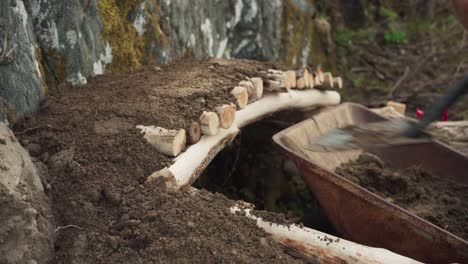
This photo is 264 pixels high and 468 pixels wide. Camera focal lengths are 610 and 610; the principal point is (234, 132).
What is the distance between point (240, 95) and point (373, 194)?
1.17 meters

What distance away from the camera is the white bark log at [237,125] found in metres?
3.18

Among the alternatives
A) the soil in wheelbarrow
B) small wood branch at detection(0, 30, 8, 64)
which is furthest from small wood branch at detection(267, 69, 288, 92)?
small wood branch at detection(0, 30, 8, 64)

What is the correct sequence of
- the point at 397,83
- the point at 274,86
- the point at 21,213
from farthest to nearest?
the point at 397,83 < the point at 274,86 < the point at 21,213

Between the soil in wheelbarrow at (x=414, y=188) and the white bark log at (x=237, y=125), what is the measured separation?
0.67 m

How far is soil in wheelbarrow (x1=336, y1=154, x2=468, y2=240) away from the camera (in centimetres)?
388

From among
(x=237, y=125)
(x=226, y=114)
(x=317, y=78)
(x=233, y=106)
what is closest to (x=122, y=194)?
(x=226, y=114)

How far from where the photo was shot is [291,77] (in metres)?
4.71

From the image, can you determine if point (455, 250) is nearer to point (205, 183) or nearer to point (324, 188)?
point (324, 188)

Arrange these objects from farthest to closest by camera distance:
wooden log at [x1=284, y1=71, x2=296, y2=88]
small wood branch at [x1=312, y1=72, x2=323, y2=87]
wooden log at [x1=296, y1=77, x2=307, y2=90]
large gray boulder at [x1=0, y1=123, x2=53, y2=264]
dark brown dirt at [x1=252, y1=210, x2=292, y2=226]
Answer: small wood branch at [x1=312, y1=72, x2=323, y2=87] → wooden log at [x1=296, y1=77, x2=307, y2=90] → wooden log at [x1=284, y1=71, x2=296, y2=88] → dark brown dirt at [x1=252, y1=210, x2=292, y2=226] → large gray boulder at [x1=0, y1=123, x2=53, y2=264]

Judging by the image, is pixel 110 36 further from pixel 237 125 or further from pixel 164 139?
pixel 164 139

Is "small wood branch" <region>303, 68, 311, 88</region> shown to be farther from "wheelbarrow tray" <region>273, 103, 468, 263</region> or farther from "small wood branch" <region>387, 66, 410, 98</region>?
"small wood branch" <region>387, 66, 410, 98</region>

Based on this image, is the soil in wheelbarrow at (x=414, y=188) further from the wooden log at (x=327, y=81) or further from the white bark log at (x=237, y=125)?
the wooden log at (x=327, y=81)

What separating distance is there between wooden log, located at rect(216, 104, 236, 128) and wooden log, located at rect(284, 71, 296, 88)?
0.98 m

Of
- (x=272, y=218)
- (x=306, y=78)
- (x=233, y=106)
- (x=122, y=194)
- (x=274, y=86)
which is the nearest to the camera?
(x=122, y=194)
